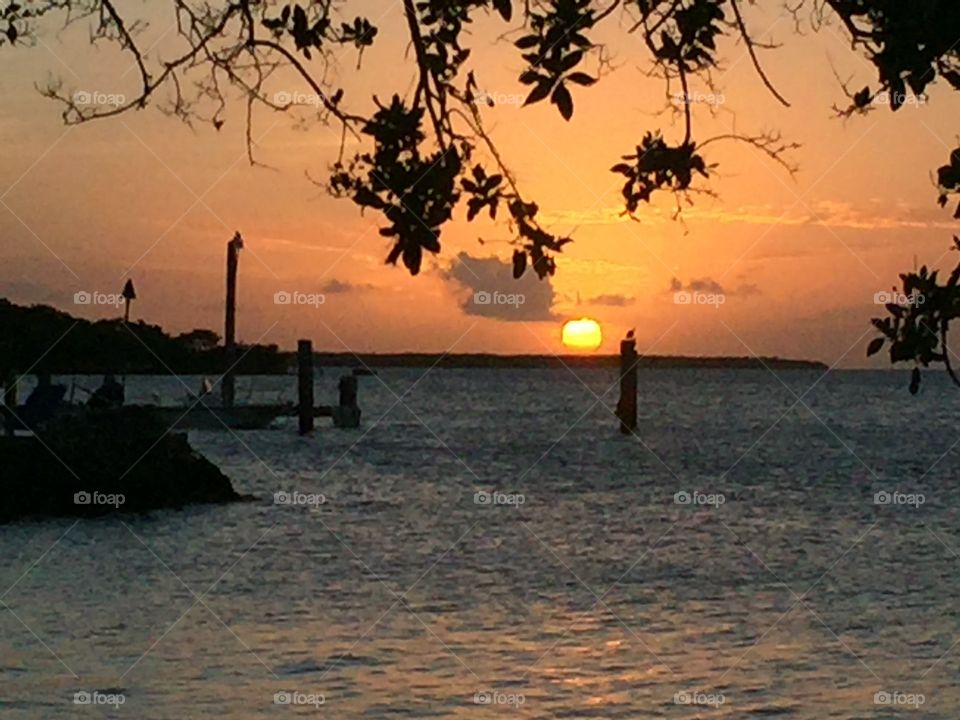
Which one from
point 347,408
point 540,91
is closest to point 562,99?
point 540,91

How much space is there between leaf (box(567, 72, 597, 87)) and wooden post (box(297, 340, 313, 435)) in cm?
4281

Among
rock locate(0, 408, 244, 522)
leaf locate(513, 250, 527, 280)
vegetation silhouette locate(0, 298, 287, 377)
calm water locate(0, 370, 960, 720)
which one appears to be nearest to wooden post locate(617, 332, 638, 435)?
calm water locate(0, 370, 960, 720)

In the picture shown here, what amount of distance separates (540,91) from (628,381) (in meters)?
47.7

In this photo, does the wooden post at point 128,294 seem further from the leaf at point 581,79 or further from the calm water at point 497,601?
the leaf at point 581,79

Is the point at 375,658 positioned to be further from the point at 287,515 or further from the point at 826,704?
the point at 287,515

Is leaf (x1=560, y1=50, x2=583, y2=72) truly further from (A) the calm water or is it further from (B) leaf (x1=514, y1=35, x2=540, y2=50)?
(A) the calm water

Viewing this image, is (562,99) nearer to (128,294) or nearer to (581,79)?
(581,79)

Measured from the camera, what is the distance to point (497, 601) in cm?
1967

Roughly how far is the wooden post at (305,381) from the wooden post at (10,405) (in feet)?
32.4

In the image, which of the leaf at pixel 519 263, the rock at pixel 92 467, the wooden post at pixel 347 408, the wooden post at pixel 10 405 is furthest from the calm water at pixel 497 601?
the wooden post at pixel 347 408

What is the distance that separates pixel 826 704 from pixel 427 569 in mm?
9716

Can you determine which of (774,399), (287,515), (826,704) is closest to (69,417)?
(287,515)

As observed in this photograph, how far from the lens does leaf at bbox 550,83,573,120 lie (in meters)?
4.85

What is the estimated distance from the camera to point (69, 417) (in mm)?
28141
